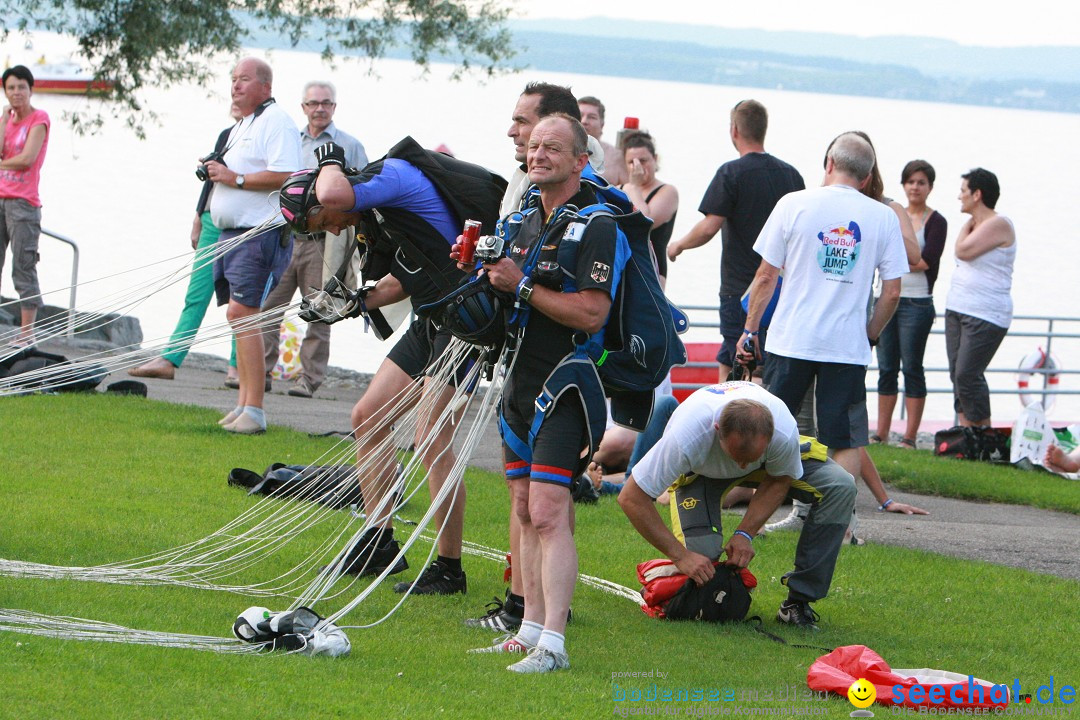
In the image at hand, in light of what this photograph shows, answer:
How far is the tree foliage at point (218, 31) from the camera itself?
1591 cm

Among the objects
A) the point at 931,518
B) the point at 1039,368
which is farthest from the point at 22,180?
the point at 1039,368

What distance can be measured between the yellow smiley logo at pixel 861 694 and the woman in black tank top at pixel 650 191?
152 inches

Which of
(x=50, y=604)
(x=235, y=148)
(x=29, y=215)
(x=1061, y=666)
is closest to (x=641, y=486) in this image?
(x=1061, y=666)

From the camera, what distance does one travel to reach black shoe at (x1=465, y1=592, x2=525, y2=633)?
4941 mm

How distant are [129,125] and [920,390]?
1150 cm

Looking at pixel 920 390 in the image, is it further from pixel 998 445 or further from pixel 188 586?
pixel 188 586

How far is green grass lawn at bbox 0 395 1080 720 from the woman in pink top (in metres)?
2.31

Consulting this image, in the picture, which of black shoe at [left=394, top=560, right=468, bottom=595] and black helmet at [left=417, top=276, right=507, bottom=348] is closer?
black helmet at [left=417, top=276, right=507, bottom=348]

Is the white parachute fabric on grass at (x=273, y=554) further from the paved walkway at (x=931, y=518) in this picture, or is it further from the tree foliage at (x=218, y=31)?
the tree foliage at (x=218, y=31)

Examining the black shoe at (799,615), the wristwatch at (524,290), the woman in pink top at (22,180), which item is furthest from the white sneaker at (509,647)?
the woman in pink top at (22,180)

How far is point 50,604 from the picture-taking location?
461 cm

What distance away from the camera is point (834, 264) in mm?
6277

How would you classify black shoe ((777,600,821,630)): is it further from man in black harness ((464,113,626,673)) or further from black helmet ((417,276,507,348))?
black helmet ((417,276,507,348))

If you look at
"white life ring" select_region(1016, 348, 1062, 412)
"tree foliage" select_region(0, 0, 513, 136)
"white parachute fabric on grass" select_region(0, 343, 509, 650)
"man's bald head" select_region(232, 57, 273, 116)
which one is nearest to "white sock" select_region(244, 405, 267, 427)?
"man's bald head" select_region(232, 57, 273, 116)
